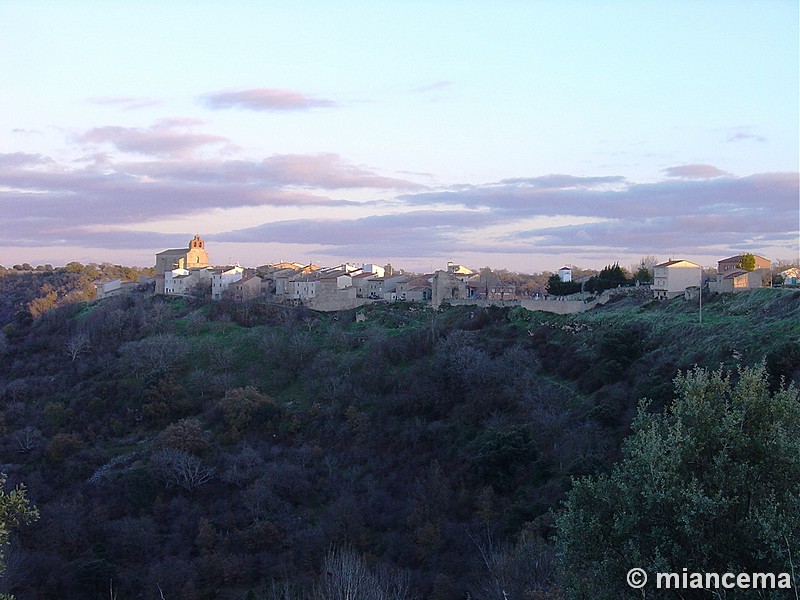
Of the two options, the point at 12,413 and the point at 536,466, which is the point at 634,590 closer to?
the point at 536,466

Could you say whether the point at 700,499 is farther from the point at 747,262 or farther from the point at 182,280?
the point at 182,280

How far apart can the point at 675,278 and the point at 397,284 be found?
1770 centimetres

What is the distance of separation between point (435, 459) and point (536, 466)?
14.0ft

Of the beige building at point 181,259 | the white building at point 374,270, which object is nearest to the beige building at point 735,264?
the white building at point 374,270

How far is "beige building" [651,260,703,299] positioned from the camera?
34.2 metres

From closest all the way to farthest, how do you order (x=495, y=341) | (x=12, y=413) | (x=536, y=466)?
(x=536, y=466) → (x=495, y=341) → (x=12, y=413)

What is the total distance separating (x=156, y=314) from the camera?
4819 cm

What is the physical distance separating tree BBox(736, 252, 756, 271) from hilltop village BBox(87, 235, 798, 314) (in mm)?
31

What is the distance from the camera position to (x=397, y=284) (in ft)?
156

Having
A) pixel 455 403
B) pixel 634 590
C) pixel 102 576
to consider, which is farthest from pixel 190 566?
pixel 634 590

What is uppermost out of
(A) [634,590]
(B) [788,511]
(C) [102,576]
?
(B) [788,511]

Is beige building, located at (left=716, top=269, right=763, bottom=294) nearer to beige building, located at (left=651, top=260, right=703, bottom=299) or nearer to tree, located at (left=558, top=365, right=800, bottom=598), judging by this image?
beige building, located at (left=651, top=260, right=703, bottom=299)

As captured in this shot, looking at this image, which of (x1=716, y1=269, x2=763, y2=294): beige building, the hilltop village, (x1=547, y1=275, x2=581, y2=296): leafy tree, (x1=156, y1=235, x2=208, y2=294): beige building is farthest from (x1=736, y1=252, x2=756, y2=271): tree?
(x1=156, y1=235, x2=208, y2=294): beige building

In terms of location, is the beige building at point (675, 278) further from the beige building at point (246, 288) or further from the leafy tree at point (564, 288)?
the beige building at point (246, 288)
